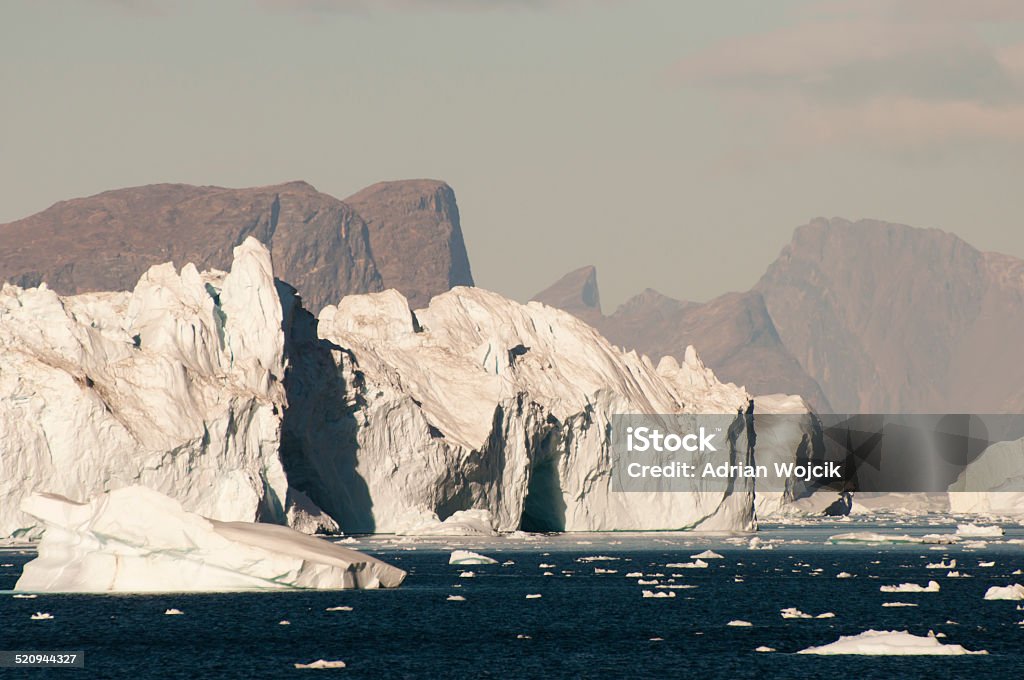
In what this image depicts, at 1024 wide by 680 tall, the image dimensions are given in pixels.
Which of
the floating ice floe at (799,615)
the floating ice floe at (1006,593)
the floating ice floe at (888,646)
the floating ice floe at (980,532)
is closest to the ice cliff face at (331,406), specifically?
the floating ice floe at (980,532)

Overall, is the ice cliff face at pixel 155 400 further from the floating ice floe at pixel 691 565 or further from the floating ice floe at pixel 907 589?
the floating ice floe at pixel 907 589

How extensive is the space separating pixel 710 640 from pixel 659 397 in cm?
5599

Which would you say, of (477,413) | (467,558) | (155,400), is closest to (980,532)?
(477,413)

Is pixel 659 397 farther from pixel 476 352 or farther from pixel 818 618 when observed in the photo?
pixel 818 618

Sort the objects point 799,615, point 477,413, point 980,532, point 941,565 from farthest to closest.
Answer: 1. point 980,532
2. point 477,413
3. point 941,565
4. point 799,615

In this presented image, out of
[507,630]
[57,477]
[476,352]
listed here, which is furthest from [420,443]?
[507,630]

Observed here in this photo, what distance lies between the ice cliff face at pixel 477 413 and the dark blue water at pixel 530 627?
53.7 ft

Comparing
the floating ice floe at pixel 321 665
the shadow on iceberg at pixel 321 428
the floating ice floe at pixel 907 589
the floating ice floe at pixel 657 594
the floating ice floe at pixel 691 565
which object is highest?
the shadow on iceberg at pixel 321 428

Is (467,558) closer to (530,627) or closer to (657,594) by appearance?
(657,594)

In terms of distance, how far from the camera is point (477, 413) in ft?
284

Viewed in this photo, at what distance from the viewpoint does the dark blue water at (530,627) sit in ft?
119

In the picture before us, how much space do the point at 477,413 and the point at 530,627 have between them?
139 ft

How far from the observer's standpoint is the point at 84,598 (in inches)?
1976

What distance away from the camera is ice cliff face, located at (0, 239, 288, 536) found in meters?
69.8
